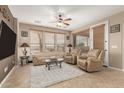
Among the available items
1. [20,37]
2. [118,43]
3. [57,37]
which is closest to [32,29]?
[20,37]

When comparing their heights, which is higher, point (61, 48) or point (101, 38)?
point (101, 38)

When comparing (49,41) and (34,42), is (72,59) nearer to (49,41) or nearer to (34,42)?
(49,41)

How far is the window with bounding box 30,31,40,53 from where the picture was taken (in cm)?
608

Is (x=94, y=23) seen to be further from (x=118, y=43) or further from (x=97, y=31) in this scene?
(x=118, y=43)

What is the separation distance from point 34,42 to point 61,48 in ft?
7.45

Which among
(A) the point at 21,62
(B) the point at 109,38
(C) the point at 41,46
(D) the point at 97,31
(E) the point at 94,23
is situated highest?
(E) the point at 94,23

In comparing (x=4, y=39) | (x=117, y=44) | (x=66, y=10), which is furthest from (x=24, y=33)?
(x=117, y=44)

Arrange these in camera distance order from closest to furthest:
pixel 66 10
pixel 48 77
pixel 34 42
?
pixel 48 77, pixel 66 10, pixel 34 42

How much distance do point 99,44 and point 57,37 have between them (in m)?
3.34

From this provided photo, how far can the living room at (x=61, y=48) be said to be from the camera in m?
2.82

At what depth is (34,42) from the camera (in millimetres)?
6203

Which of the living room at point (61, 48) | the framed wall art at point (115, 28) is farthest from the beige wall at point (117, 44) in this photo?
the framed wall art at point (115, 28)
